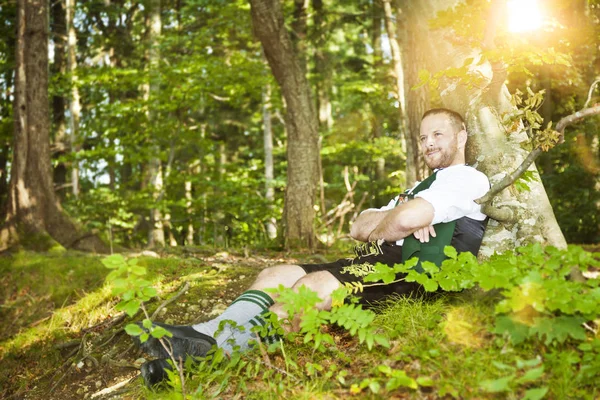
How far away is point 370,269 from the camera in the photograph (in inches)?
124

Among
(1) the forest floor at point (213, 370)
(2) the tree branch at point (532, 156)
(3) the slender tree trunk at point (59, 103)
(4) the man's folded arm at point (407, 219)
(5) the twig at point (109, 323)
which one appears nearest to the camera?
(1) the forest floor at point (213, 370)

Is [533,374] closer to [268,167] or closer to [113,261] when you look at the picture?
[113,261]

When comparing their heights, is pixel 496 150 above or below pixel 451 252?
above

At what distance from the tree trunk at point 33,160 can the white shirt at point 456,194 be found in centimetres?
660

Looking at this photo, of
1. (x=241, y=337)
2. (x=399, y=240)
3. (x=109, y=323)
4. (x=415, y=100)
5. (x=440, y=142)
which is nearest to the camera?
(x=241, y=337)

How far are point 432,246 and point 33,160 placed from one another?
7.76 m

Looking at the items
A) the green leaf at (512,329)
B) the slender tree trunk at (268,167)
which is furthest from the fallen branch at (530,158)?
the slender tree trunk at (268,167)

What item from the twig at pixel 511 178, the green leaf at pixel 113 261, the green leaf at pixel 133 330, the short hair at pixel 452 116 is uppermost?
the short hair at pixel 452 116

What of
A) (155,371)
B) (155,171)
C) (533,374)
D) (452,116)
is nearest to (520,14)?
(452,116)

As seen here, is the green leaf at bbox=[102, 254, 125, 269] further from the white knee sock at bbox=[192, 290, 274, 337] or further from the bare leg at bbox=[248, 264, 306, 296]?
the bare leg at bbox=[248, 264, 306, 296]

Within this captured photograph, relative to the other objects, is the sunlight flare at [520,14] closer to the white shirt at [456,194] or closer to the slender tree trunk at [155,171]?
the white shirt at [456,194]

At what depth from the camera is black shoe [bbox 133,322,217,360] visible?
107 inches

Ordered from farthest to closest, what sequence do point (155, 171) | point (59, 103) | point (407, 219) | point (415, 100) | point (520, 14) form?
1. point (59, 103)
2. point (155, 171)
3. point (415, 100)
4. point (520, 14)
5. point (407, 219)

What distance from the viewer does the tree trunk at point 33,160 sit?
7.76m
